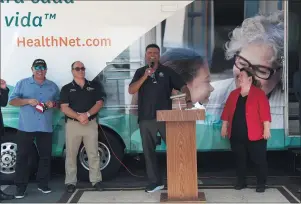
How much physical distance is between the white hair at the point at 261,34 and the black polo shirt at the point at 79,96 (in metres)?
1.91

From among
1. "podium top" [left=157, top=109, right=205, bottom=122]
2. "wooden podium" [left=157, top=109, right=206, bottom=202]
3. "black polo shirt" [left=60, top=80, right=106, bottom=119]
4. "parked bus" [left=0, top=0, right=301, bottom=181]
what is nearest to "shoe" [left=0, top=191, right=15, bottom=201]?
"parked bus" [left=0, top=0, right=301, bottom=181]

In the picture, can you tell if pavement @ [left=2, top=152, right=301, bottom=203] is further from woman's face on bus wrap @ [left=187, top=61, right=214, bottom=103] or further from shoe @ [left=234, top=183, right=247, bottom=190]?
woman's face on bus wrap @ [left=187, top=61, right=214, bottom=103]

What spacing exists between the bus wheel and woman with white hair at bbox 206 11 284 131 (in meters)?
1.38

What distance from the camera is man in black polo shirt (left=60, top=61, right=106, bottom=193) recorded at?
5.77 m

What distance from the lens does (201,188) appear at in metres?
5.98

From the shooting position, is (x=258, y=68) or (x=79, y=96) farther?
(x=258, y=68)

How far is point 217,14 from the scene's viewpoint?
612 centimetres

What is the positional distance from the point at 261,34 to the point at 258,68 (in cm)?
46

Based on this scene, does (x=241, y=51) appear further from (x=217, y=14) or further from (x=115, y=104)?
(x=115, y=104)

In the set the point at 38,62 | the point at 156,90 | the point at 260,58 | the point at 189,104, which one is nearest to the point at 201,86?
the point at 189,104

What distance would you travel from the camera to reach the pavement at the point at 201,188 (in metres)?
5.52

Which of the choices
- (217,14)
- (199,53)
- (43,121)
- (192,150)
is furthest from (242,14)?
(43,121)

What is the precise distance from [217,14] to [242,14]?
1.12 ft

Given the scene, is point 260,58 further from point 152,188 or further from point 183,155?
point 152,188
